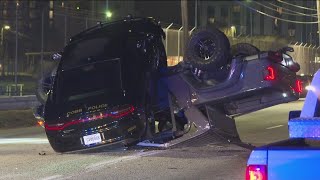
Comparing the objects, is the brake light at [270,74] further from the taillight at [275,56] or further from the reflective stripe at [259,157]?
the reflective stripe at [259,157]

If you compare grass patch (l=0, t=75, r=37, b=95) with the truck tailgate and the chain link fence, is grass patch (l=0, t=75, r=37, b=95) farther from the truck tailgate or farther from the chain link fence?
the truck tailgate

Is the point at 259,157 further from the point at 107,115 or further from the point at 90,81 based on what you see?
the point at 90,81

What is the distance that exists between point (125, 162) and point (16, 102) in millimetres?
15589

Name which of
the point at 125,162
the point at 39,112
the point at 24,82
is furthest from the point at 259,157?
the point at 24,82

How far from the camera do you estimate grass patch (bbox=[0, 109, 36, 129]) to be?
18.3 metres

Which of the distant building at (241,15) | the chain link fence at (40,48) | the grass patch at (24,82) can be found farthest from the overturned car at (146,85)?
the distant building at (241,15)

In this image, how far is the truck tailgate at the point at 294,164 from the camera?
328 centimetres

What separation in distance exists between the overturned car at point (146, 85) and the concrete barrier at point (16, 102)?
13249 millimetres

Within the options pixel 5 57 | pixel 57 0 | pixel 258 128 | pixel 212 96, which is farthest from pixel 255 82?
pixel 57 0

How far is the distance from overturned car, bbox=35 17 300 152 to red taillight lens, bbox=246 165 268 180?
21.3 feet

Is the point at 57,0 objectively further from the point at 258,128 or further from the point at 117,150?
the point at 117,150

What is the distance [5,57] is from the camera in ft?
90.8

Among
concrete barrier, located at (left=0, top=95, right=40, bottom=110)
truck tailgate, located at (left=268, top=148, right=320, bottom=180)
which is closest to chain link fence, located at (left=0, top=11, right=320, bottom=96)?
concrete barrier, located at (left=0, top=95, right=40, bottom=110)

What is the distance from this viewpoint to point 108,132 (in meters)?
9.82
